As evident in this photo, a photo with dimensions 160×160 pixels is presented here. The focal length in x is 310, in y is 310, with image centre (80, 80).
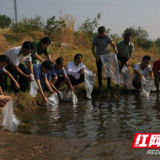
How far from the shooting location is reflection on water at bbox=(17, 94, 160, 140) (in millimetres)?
4755

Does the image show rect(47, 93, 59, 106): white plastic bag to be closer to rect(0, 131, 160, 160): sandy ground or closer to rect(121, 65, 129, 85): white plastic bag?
rect(121, 65, 129, 85): white plastic bag

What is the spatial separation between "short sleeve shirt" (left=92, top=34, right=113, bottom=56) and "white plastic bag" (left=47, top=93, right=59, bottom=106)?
2.07 m

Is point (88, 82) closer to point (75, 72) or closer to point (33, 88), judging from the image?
point (75, 72)

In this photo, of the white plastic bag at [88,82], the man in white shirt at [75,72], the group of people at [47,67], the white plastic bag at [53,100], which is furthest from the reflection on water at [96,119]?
the man in white shirt at [75,72]

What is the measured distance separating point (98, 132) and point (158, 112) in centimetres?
190

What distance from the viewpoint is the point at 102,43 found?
8.34 metres

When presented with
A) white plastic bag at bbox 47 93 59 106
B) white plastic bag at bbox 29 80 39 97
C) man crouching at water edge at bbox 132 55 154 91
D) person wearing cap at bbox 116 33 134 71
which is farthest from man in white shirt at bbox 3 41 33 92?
man crouching at water edge at bbox 132 55 154 91

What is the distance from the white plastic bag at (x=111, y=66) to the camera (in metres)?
8.35

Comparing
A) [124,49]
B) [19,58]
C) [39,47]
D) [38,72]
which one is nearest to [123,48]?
[124,49]

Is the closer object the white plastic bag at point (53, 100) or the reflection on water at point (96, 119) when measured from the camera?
the reflection on water at point (96, 119)

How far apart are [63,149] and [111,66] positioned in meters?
4.84

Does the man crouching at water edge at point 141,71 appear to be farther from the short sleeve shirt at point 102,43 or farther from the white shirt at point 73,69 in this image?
the white shirt at point 73,69

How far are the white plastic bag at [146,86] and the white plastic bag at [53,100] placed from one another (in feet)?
8.06

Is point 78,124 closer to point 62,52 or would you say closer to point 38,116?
point 38,116
